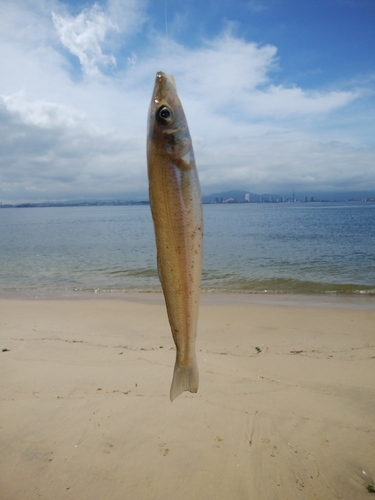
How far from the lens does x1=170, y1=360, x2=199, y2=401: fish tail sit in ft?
6.10

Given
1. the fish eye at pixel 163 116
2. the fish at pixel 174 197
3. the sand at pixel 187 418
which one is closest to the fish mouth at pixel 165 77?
the fish at pixel 174 197

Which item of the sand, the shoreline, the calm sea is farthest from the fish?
the calm sea

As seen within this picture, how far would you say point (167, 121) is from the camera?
1.34 meters

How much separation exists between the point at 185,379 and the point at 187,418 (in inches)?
123

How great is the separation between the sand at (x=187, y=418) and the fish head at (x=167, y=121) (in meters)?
3.49

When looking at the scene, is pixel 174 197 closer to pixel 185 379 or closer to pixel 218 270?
pixel 185 379

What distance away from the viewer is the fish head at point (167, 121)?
4.40 ft

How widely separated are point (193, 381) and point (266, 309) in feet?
31.2

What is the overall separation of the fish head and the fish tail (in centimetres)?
108

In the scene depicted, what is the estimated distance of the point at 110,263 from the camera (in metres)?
22.4

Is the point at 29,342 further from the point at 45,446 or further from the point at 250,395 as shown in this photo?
the point at 250,395

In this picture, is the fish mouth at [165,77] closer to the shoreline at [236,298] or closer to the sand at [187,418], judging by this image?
the sand at [187,418]

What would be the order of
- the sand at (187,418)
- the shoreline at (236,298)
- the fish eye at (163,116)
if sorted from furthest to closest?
the shoreline at (236,298), the sand at (187,418), the fish eye at (163,116)

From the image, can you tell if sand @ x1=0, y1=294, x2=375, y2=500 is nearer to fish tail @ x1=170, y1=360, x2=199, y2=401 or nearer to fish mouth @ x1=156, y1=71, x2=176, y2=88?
fish tail @ x1=170, y1=360, x2=199, y2=401
